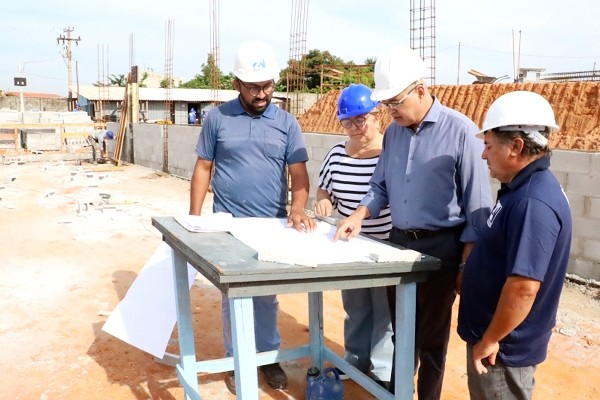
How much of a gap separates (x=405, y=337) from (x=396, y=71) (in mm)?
1107

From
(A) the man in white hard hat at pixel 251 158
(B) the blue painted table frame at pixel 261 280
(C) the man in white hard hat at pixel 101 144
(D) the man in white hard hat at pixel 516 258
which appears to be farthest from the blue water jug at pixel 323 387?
(C) the man in white hard hat at pixel 101 144

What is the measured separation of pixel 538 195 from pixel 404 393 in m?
1.10

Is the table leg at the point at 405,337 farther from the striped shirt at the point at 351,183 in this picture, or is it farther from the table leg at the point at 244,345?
the striped shirt at the point at 351,183

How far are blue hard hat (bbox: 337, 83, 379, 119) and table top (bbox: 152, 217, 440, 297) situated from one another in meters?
1.09

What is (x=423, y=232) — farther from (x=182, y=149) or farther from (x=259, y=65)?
(x=182, y=149)

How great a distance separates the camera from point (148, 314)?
3.40 metres

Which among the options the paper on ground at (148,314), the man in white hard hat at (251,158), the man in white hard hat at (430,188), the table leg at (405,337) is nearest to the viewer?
the table leg at (405,337)

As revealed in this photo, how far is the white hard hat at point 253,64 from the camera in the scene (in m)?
2.90

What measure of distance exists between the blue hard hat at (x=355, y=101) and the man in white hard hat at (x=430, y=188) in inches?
16.6

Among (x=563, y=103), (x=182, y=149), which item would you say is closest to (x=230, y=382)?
(x=563, y=103)

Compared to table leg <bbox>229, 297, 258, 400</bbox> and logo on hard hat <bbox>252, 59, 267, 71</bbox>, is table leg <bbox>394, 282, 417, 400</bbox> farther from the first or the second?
logo on hard hat <bbox>252, 59, 267, 71</bbox>

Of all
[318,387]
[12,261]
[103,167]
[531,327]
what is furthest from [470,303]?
[103,167]

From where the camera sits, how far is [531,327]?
185 centimetres

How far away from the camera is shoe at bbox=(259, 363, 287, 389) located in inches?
133
